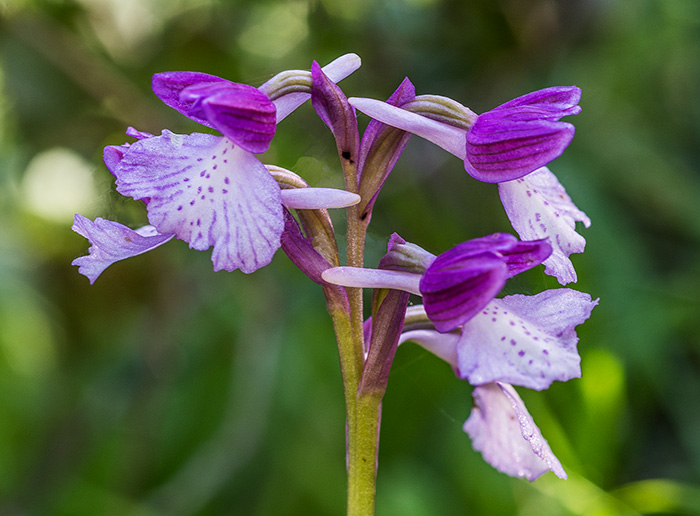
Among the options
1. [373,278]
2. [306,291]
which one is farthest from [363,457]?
[306,291]

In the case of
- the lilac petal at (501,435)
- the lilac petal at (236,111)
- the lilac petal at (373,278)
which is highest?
the lilac petal at (236,111)

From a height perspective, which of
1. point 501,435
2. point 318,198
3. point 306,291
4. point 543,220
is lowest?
point 306,291

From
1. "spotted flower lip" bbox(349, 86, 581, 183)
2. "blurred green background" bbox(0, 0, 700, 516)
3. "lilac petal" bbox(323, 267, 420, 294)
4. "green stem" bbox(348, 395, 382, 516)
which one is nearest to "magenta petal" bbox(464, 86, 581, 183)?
"spotted flower lip" bbox(349, 86, 581, 183)

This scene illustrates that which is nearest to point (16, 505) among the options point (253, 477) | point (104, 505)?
point (104, 505)

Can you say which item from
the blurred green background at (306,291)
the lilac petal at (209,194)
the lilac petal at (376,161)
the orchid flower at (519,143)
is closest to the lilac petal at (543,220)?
the orchid flower at (519,143)

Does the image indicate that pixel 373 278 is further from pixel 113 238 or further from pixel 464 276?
pixel 113 238

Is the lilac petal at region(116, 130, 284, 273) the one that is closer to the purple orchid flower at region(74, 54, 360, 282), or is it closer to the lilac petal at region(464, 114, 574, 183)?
the purple orchid flower at region(74, 54, 360, 282)

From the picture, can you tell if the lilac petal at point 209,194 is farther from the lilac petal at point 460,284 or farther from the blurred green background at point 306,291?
the blurred green background at point 306,291

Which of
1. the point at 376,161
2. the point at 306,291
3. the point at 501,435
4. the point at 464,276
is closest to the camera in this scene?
the point at 464,276
